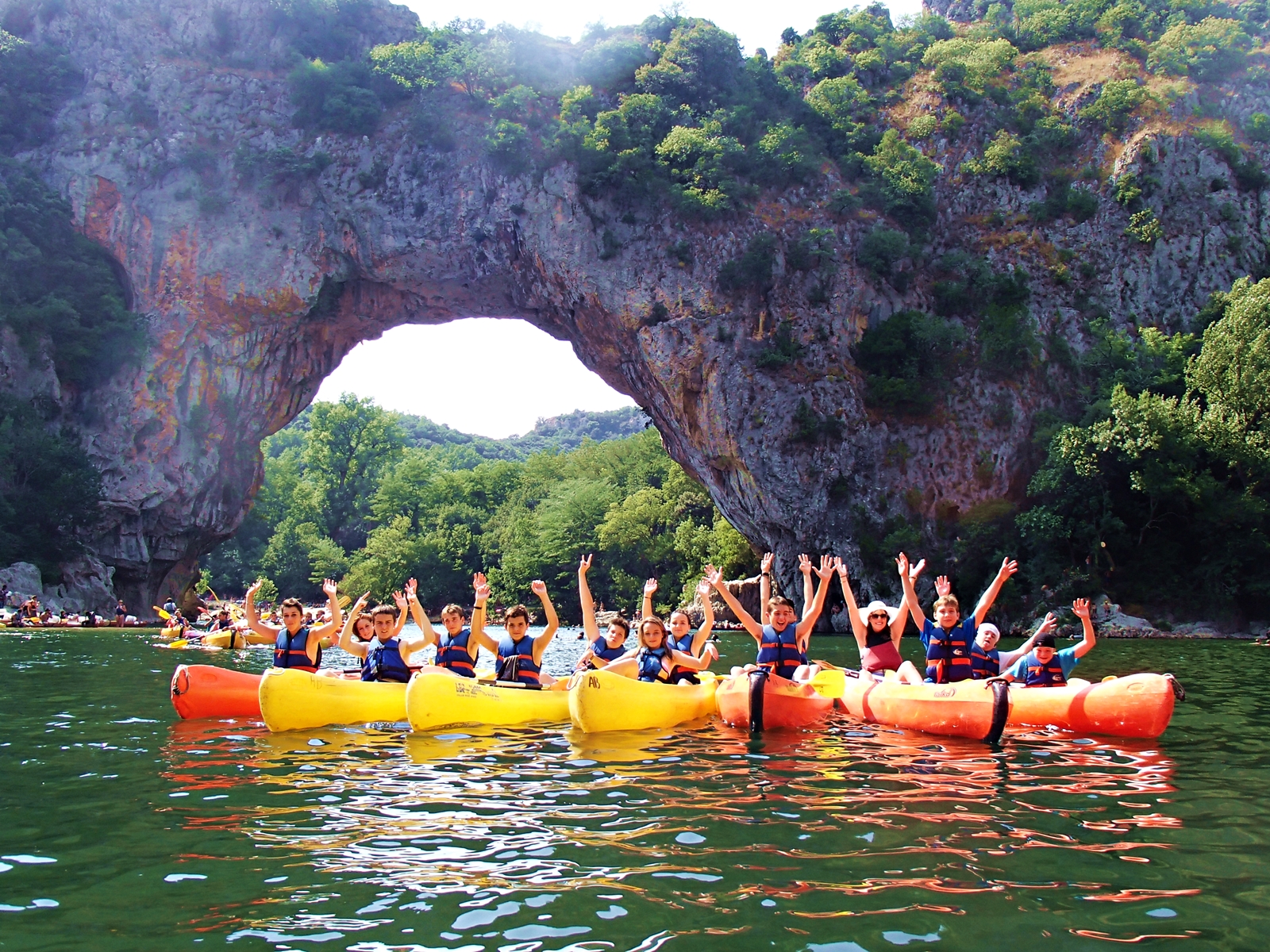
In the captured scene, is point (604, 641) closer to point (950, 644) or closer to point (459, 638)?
point (459, 638)

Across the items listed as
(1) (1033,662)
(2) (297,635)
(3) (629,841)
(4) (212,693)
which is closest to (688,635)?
(1) (1033,662)

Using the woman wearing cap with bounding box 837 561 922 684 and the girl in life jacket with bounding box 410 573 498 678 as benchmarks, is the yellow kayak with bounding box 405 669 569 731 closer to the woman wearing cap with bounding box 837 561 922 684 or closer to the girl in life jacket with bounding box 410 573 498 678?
the girl in life jacket with bounding box 410 573 498 678

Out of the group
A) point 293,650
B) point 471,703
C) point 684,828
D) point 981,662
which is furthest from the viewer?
point 293,650

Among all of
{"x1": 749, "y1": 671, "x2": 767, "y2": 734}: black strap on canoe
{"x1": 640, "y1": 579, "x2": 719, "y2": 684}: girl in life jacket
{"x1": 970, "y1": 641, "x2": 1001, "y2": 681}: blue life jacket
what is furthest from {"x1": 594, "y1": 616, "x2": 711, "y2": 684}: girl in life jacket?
{"x1": 970, "y1": 641, "x2": 1001, "y2": 681}: blue life jacket

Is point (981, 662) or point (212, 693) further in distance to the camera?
point (212, 693)

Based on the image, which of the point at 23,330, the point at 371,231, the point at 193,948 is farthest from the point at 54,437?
the point at 193,948

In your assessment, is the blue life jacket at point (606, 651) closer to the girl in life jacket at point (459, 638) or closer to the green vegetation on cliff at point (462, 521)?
the girl in life jacket at point (459, 638)

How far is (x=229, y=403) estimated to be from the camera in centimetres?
3584

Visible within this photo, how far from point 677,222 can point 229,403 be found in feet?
59.1

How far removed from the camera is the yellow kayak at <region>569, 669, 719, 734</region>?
29.4 ft

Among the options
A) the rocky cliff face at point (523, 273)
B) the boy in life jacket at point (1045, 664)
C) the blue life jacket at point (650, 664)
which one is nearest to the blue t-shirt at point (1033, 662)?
the boy in life jacket at point (1045, 664)

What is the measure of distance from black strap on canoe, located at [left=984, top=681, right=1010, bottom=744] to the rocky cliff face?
2410 cm

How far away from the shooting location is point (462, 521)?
2539 inches

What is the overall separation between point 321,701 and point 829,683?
567 centimetres
